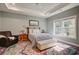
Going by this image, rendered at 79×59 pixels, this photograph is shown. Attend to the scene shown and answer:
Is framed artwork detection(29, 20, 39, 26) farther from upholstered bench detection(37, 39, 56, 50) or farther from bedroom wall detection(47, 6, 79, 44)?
upholstered bench detection(37, 39, 56, 50)

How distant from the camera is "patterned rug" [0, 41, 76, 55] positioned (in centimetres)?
184

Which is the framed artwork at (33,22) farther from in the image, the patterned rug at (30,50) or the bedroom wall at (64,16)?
the patterned rug at (30,50)

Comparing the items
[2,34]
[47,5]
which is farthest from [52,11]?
[2,34]

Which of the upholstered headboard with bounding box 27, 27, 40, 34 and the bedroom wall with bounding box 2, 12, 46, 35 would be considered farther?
the upholstered headboard with bounding box 27, 27, 40, 34

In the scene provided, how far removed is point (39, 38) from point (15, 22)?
2.17 ft

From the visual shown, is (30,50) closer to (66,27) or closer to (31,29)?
(31,29)

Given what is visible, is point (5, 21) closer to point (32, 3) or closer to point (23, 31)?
point (23, 31)

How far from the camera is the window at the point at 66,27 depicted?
6.07 ft

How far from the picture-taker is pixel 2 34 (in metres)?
1.92

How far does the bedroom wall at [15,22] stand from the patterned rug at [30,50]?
0.34m

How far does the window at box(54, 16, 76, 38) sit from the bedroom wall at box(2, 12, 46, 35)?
0.31m

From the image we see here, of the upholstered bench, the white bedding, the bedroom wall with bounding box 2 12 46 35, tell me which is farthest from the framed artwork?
the upholstered bench
